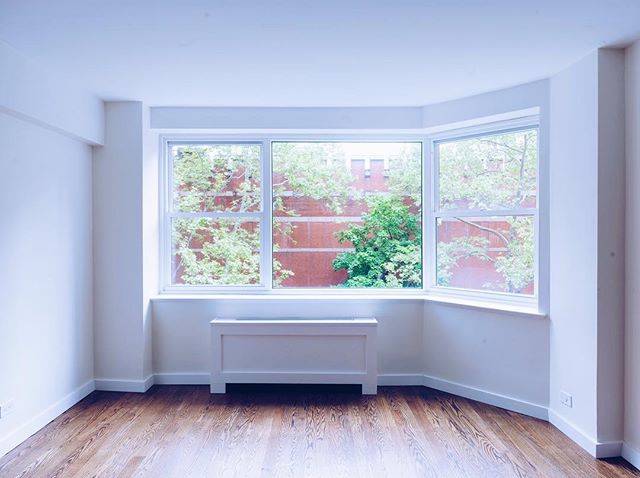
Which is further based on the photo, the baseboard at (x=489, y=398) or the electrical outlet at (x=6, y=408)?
the baseboard at (x=489, y=398)

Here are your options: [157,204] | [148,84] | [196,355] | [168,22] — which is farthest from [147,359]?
[168,22]

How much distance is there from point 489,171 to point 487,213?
340mm

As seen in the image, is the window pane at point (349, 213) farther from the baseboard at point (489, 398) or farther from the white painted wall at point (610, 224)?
the white painted wall at point (610, 224)

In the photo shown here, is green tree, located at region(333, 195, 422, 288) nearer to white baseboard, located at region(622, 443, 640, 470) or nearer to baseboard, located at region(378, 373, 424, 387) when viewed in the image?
baseboard, located at region(378, 373, 424, 387)

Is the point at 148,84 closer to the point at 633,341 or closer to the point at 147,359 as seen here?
the point at 147,359

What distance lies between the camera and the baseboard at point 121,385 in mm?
3430

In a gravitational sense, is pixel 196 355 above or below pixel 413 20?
below

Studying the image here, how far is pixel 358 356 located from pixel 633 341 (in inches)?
71.1

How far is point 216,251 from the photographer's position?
3.80 meters

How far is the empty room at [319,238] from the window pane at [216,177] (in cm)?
2

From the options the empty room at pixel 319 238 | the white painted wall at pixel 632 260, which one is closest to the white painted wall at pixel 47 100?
the empty room at pixel 319 238

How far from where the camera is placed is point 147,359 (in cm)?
351

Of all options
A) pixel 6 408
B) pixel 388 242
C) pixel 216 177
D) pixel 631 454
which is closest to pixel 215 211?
pixel 216 177

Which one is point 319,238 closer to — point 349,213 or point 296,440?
point 349,213
